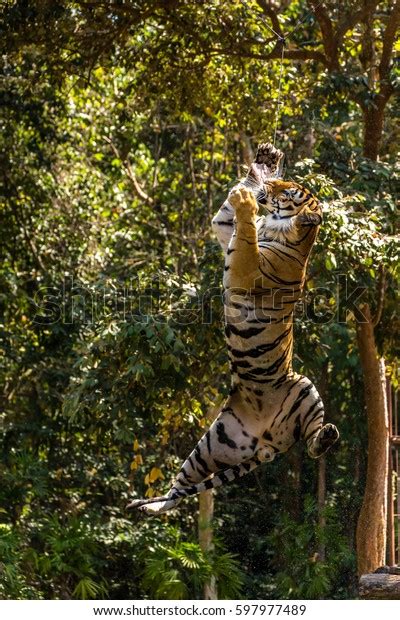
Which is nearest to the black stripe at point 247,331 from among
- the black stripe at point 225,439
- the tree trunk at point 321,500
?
the black stripe at point 225,439

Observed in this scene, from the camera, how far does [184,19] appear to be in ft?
29.2

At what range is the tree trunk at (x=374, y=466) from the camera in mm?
9172

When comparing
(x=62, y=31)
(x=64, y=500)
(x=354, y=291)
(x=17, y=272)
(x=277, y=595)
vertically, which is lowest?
(x=277, y=595)

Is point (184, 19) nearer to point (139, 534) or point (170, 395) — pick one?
point (170, 395)

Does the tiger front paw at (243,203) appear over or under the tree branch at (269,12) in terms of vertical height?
under

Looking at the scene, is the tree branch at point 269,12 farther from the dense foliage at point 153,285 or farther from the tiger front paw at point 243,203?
the tiger front paw at point 243,203

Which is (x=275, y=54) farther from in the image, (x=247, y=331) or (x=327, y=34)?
(x=247, y=331)

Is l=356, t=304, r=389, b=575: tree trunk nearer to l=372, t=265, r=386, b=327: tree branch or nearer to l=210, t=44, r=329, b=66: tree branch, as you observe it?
l=372, t=265, r=386, b=327: tree branch

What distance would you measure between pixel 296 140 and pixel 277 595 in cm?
434

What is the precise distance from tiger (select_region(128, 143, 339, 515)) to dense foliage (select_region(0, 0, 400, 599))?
262 cm

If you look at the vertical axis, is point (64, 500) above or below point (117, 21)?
below

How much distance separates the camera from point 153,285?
893 cm

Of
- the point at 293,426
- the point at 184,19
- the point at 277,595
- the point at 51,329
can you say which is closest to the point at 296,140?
the point at 184,19

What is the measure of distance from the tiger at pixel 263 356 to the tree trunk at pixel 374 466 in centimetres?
459
